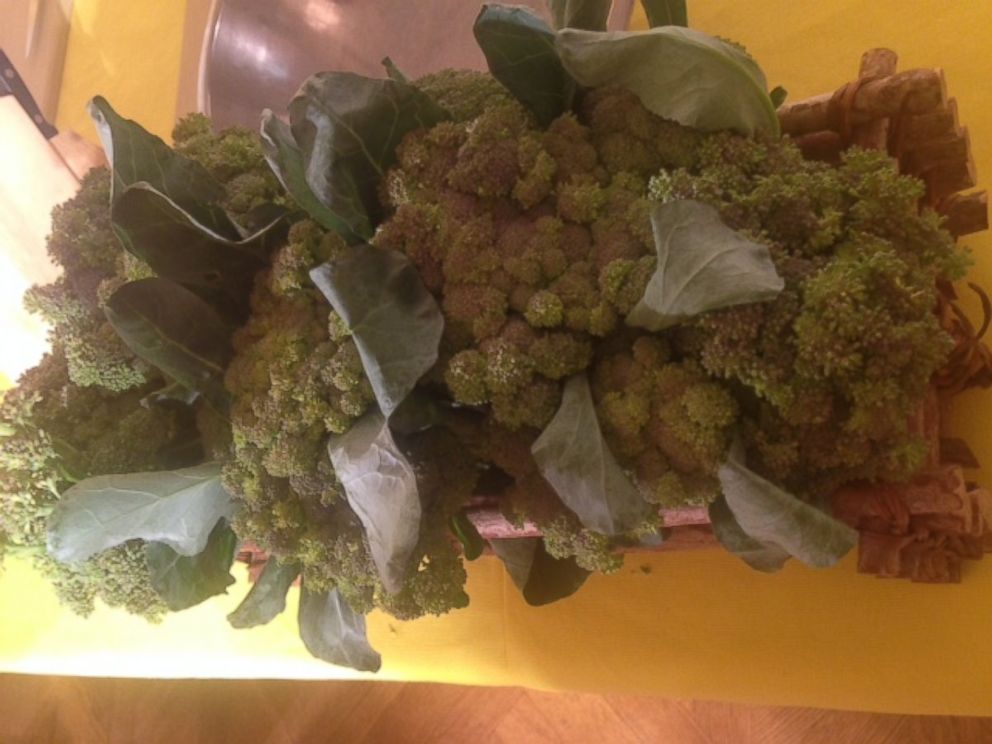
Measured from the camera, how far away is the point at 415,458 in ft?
1.85

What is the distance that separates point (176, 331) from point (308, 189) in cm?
16

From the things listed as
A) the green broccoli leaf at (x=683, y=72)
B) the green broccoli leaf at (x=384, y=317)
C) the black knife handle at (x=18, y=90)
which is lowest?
the green broccoli leaf at (x=384, y=317)

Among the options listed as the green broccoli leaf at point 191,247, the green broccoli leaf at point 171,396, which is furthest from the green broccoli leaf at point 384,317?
the green broccoli leaf at point 171,396

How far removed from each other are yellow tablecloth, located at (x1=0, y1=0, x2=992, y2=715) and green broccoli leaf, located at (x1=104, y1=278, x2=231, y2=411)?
0.44 meters

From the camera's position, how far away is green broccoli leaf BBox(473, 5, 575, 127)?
54 centimetres

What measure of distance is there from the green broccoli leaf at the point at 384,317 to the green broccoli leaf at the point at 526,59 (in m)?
0.15

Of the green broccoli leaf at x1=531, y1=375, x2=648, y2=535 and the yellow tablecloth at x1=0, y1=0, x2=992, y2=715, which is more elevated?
the green broccoli leaf at x1=531, y1=375, x2=648, y2=535

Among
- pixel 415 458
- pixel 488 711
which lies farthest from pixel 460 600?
pixel 488 711

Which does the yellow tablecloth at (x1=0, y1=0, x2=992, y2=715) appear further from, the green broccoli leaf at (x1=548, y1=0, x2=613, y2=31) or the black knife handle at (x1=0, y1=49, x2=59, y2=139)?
the black knife handle at (x1=0, y1=49, x2=59, y2=139)

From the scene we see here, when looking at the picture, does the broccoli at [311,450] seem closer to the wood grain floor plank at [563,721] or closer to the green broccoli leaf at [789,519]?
the green broccoli leaf at [789,519]

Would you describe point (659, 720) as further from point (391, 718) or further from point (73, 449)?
point (73, 449)

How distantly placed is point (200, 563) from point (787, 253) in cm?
57

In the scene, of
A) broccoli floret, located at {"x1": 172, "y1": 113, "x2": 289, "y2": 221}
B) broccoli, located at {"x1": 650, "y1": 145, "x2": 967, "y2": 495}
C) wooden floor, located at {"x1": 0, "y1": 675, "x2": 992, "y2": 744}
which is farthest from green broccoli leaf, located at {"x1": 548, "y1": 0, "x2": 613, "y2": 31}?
wooden floor, located at {"x1": 0, "y1": 675, "x2": 992, "y2": 744}

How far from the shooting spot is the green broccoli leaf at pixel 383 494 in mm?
503
